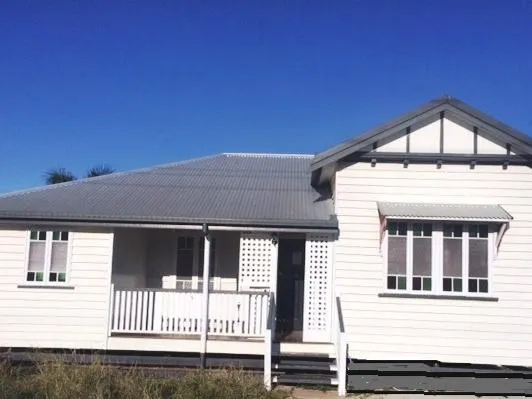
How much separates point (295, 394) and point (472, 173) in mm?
5816

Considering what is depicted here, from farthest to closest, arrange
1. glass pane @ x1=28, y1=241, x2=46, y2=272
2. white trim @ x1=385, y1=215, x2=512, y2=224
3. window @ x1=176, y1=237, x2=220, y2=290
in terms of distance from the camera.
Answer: window @ x1=176, y1=237, x2=220, y2=290 < glass pane @ x1=28, y1=241, x2=46, y2=272 < white trim @ x1=385, y1=215, x2=512, y2=224

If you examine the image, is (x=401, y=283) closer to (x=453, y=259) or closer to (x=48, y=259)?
(x=453, y=259)

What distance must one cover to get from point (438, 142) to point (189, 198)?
5.74 meters

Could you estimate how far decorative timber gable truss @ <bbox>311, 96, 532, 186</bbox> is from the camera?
39.2 feet

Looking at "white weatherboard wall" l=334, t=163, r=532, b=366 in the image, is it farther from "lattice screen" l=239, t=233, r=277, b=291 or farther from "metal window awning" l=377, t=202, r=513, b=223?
"lattice screen" l=239, t=233, r=277, b=291

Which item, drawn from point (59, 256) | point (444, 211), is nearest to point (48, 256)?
point (59, 256)

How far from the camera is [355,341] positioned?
12055 millimetres

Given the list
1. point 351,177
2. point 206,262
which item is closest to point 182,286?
point 206,262

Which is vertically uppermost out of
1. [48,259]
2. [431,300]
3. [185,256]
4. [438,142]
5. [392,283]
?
[438,142]

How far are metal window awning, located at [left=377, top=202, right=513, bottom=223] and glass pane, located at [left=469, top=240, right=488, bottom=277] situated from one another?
625mm

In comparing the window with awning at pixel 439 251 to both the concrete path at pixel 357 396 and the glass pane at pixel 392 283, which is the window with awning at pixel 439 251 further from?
the concrete path at pixel 357 396

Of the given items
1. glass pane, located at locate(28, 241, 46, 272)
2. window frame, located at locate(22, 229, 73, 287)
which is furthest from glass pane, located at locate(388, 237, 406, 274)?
glass pane, located at locate(28, 241, 46, 272)

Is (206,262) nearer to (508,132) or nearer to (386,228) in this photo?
(386,228)

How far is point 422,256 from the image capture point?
39.5 ft
